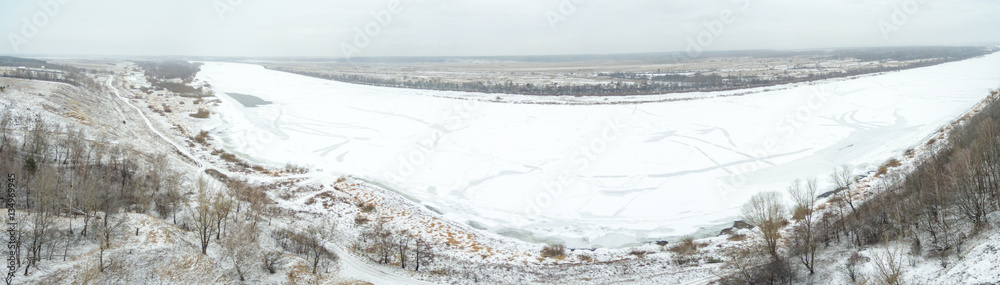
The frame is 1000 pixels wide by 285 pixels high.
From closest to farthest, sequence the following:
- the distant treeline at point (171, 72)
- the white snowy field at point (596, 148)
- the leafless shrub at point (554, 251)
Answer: the leafless shrub at point (554, 251), the white snowy field at point (596, 148), the distant treeline at point (171, 72)

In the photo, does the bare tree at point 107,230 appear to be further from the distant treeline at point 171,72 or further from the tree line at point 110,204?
the distant treeline at point 171,72

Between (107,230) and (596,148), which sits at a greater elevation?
(596,148)

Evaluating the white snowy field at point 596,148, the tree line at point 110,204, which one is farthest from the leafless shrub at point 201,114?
the tree line at point 110,204

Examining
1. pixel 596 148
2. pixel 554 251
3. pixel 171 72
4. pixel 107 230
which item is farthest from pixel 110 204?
pixel 171 72

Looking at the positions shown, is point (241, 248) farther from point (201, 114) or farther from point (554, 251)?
point (201, 114)

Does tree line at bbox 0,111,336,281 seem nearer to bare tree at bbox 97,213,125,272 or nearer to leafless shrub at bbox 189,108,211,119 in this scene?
bare tree at bbox 97,213,125,272

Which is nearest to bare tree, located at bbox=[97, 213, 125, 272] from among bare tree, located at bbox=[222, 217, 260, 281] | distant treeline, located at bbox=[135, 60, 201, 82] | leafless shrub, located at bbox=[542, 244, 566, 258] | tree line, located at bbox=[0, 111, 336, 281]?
tree line, located at bbox=[0, 111, 336, 281]

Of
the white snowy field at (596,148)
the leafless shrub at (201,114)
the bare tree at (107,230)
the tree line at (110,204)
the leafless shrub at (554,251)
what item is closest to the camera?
the bare tree at (107,230)

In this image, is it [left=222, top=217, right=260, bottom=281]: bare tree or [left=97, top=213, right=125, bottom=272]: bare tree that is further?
[left=222, top=217, right=260, bottom=281]: bare tree

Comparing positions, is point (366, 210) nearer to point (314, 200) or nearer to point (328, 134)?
point (314, 200)
